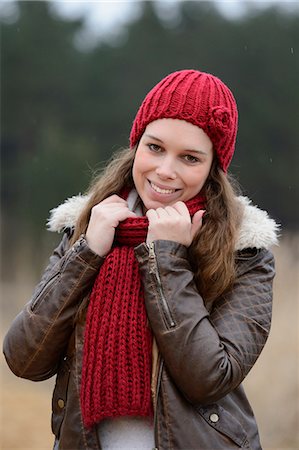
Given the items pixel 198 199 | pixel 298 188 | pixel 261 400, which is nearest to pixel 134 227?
pixel 198 199

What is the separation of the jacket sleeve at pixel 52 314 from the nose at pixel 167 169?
11.5 inches

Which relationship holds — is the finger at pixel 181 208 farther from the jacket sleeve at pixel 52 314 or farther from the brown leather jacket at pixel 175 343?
the jacket sleeve at pixel 52 314

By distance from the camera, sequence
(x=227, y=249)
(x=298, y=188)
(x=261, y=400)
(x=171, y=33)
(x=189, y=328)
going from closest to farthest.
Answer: (x=189, y=328) < (x=227, y=249) < (x=261, y=400) < (x=298, y=188) < (x=171, y=33)

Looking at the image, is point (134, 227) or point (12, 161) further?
point (12, 161)

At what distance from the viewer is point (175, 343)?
6.77 feet

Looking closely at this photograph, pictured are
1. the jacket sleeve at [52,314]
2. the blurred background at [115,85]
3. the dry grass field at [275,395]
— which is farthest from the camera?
the blurred background at [115,85]

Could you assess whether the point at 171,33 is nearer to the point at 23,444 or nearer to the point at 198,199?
the point at 23,444

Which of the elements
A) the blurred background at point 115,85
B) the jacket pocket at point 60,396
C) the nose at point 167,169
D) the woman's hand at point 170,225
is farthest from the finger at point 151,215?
the blurred background at point 115,85

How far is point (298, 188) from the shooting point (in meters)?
15.0

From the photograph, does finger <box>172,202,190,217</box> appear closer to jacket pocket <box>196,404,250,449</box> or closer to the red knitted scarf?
the red knitted scarf

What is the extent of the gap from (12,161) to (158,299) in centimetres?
1391

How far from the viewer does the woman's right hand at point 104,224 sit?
7.34 feet

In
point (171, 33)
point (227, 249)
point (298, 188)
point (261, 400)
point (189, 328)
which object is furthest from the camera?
point (171, 33)

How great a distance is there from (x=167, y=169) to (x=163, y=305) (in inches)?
15.7
